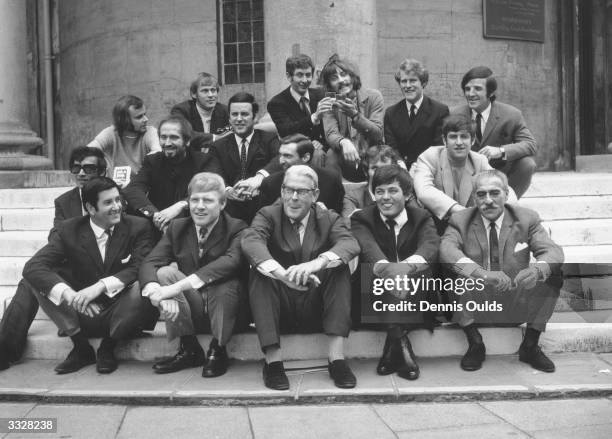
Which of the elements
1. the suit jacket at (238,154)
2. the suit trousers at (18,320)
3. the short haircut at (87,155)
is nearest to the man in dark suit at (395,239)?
the suit jacket at (238,154)

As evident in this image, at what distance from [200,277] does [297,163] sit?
1.33m

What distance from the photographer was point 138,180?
5742 mm

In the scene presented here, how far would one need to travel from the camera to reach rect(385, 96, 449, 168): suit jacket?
6.33 meters

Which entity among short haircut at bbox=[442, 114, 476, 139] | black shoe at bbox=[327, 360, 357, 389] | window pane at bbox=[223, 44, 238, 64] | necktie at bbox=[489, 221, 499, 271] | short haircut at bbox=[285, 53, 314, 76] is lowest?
black shoe at bbox=[327, 360, 357, 389]

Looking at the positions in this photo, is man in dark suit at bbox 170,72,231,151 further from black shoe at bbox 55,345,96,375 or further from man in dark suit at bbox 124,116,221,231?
black shoe at bbox 55,345,96,375

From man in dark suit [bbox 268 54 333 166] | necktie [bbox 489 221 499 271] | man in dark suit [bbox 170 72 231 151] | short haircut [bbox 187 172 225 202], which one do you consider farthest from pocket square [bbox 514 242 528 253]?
man in dark suit [bbox 170 72 231 151]

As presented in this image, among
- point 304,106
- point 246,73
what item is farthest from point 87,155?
point 246,73

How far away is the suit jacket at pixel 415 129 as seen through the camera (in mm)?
6328

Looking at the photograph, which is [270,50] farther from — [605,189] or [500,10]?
[500,10]

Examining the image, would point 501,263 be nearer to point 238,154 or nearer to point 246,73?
point 238,154

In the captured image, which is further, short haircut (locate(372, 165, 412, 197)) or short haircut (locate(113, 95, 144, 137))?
short haircut (locate(113, 95, 144, 137))

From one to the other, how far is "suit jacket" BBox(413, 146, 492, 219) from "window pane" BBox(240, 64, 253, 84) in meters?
6.10

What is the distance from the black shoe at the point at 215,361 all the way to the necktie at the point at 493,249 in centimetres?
176

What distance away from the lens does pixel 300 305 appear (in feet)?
15.4
